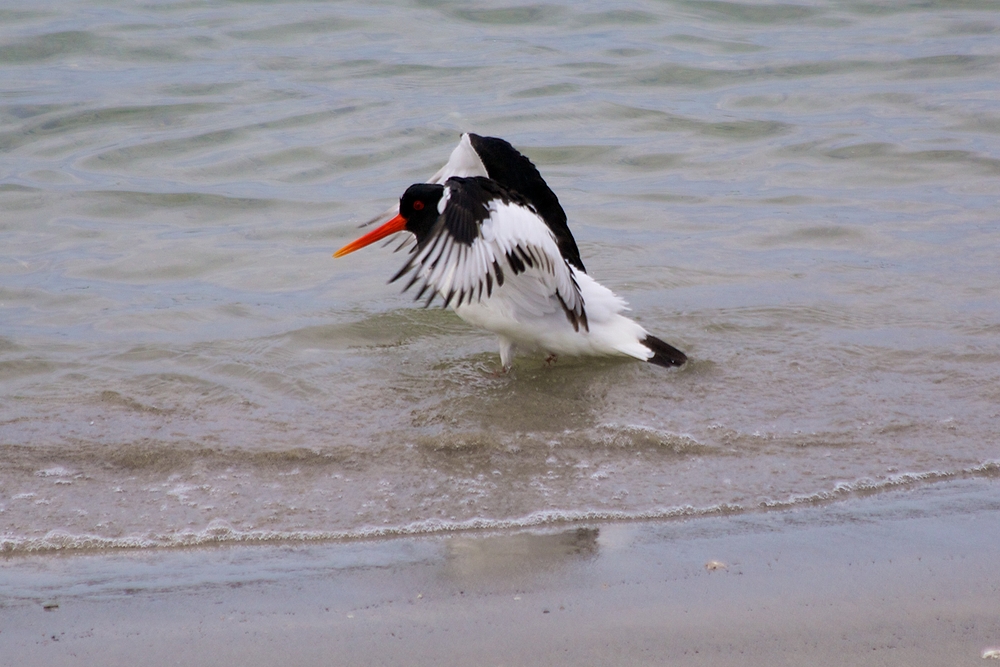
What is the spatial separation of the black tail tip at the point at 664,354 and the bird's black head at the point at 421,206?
137 centimetres

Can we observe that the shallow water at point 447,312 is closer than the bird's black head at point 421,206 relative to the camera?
Yes

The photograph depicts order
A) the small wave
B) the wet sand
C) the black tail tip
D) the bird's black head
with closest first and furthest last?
the wet sand, the small wave, the black tail tip, the bird's black head

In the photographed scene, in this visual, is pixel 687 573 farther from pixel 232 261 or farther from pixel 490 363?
pixel 232 261

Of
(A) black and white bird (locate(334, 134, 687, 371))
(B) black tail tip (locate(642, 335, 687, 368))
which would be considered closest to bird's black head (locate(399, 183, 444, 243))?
(A) black and white bird (locate(334, 134, 687, 371))

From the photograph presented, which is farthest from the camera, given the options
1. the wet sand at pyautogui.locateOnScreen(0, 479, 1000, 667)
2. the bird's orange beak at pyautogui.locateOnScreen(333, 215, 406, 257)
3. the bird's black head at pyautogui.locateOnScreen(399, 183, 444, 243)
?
the bird's orange beak at pyautogui.locateOnScreen(333, 215, 406, 257)

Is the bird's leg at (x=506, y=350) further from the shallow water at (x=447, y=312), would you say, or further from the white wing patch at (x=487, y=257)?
the white wing patch at (x=487, y=257)

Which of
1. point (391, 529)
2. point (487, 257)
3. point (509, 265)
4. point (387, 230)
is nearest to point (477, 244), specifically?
point (487, 257)

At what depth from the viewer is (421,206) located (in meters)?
5.68

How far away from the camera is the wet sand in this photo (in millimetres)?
2645

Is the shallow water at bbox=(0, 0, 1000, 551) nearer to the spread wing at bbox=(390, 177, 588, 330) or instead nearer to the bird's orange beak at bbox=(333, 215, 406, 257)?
the bird's orange beak at bbox=(333, 215, 406, 257)

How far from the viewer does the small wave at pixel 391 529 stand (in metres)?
3.34

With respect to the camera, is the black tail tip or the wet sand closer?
the wet sand

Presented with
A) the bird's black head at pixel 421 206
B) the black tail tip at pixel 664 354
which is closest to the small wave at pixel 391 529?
the black tail tip at pixel 664 354

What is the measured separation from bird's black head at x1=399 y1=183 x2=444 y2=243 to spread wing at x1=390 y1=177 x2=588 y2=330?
2.24ft
